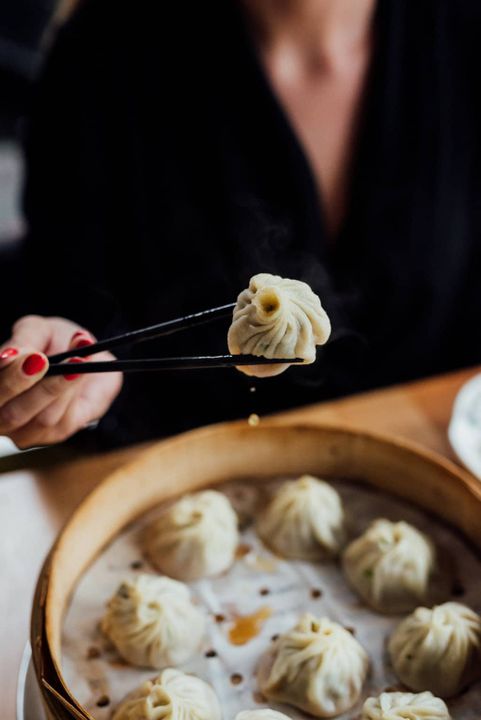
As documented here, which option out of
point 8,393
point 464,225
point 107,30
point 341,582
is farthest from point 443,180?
point 8,393

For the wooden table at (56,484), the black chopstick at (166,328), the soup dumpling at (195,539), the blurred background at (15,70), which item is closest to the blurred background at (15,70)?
the blurred background at (15,70)

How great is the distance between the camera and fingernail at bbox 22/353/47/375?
1236 mm

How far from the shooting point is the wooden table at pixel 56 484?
1.55 metres

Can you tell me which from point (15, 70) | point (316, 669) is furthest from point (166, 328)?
point (15, 70)

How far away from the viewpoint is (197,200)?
2461mm

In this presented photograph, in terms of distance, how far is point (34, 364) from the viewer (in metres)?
1.24

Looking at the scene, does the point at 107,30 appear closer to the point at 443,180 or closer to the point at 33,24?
the point at 443,180

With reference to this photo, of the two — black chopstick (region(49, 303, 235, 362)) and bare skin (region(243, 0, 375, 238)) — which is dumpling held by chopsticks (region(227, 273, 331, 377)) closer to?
black chopstick (region(49, 303, 235, 362))

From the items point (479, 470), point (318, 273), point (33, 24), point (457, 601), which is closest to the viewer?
point (457, 601)

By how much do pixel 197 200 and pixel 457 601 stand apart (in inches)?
59.9

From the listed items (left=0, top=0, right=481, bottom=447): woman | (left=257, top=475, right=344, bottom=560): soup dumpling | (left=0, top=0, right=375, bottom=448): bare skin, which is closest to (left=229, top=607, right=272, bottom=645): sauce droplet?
(left=257, top=475, right=344, bottom=560): soup dumpling

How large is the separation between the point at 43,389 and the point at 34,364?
4.3 inches

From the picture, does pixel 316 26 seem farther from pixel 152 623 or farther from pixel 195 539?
pixel 152 623

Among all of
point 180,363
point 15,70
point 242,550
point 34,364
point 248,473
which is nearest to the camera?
point 180,363
